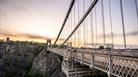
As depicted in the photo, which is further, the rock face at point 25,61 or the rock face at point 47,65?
the rock face at point 25,61

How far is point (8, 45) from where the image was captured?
56.4 m

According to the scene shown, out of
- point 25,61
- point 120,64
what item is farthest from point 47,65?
point 120,64

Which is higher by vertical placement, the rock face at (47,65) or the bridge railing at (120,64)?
the bridge railing at (120,64)

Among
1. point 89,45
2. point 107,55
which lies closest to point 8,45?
point 89,45

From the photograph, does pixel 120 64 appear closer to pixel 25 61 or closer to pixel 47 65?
pixel 47 65

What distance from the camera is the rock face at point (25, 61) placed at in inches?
1687

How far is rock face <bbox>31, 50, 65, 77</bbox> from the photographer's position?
134 feet

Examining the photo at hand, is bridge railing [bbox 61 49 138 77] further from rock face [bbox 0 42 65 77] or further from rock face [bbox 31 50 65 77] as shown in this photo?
rock face [bbox 0 42 65 77]

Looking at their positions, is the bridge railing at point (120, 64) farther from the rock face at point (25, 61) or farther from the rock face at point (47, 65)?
the rock face at point (25, 61)

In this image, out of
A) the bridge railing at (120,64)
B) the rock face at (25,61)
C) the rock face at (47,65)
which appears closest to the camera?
the bridge railing at (120,64)

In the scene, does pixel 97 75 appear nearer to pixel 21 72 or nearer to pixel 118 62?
pixel 118 62

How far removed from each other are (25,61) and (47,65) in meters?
11.8

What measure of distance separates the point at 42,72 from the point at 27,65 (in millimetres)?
10135

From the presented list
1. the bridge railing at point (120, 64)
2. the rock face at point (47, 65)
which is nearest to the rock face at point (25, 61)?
the rock face at point (47, 65)
